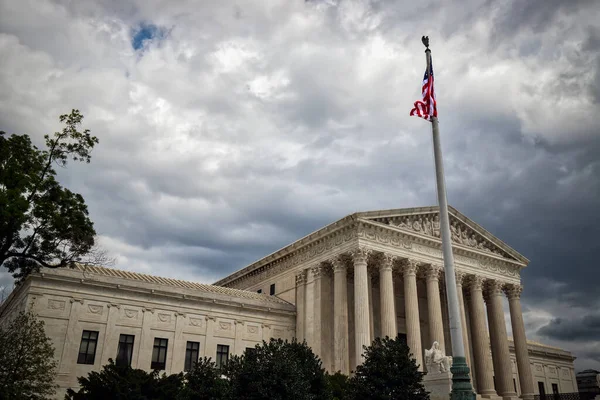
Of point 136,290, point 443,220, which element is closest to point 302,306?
point 136,290

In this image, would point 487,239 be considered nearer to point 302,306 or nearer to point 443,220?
point 302,306

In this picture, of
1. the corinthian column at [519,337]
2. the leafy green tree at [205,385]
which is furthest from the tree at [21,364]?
the corinthian column at [519,337]

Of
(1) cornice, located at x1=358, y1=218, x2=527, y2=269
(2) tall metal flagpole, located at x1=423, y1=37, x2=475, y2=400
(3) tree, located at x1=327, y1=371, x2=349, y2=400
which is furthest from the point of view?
(1) cornice, located at x1=358, y1=218, x2=527, y2=269

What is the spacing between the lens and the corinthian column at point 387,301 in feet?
126

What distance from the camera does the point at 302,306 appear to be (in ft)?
145

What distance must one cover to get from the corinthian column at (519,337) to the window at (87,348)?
1382 inches

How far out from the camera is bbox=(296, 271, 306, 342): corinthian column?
43531 millimetres

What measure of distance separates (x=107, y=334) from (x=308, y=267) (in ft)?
55.2

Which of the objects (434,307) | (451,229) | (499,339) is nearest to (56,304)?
(434,307)

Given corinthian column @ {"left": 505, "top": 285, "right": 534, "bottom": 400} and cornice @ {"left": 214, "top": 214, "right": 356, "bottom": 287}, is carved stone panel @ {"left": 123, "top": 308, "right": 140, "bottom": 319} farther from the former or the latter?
corinthian column @ {"left": 505, "top": 285, "right": 534, "bottom": 400}

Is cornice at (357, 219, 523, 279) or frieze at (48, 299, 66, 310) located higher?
cornice at (357, 219, 523, 279)

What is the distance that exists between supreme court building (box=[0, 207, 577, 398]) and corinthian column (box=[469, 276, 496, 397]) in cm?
9

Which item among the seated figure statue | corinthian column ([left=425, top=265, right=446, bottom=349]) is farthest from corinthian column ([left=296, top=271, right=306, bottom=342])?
the seated figure statue

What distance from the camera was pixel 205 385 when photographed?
22.5 metres
